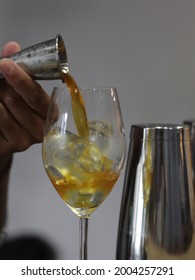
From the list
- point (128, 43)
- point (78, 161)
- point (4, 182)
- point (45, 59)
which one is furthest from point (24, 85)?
point (128, 43)

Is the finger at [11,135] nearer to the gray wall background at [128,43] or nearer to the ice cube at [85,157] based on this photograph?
the ice cube at [85,157]

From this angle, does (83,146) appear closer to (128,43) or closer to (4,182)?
(4,182)

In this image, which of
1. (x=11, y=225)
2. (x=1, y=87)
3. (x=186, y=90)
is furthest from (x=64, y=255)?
(x=1, y=87)

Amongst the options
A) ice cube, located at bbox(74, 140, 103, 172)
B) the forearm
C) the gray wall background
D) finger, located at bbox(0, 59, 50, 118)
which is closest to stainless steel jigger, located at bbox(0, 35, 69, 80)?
finger, located at bbox(0, 59, 50, 118)

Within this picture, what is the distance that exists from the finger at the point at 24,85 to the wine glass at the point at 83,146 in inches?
3.7

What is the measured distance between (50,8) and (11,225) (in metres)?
0.69

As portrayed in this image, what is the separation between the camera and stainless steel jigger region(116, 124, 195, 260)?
A: 26.9 inches

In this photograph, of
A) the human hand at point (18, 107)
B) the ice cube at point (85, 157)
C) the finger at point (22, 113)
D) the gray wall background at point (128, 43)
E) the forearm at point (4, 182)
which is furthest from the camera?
the gray wall background at point (128, 43)

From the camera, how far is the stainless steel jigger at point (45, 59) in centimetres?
67

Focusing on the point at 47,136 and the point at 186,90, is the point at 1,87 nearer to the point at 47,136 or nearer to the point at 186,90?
the point at 47,136

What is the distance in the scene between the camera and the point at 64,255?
5.18 feet

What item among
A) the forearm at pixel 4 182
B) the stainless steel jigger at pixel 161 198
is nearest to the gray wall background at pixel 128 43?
the forearm at pixel 4 182

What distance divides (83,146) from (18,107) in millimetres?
255

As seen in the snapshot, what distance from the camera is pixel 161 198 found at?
0.68 m
